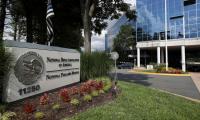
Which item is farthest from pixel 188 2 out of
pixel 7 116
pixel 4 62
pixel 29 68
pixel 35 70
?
pixel 7 116

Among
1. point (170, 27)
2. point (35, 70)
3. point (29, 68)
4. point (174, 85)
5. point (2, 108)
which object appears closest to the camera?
A: point (2, 108)

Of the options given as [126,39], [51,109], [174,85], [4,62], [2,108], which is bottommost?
[174,85]

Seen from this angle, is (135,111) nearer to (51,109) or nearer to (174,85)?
(51,109)

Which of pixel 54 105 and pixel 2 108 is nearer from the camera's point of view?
pixel 2 108

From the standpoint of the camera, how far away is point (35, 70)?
7363 millimetres

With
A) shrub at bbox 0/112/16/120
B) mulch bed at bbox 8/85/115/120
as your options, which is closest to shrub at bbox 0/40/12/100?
mulch bed at bbox 8/85/115/120

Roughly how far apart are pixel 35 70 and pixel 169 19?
41.5 meters

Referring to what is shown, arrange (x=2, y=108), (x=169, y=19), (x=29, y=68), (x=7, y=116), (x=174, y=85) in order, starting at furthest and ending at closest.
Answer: (x=169, y=19) → (x=174, y=85) → (x=29, y=68) → (x=2, y=108) → (x=7, y=116)

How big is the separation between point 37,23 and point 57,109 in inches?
738

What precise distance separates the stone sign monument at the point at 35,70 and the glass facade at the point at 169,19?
3555cm

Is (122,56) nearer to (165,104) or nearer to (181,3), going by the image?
(181,3)

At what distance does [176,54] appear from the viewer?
58906 mm

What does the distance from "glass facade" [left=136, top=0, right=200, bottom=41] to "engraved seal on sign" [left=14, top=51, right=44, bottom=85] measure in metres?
37.5

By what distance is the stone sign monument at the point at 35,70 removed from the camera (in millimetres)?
6352
